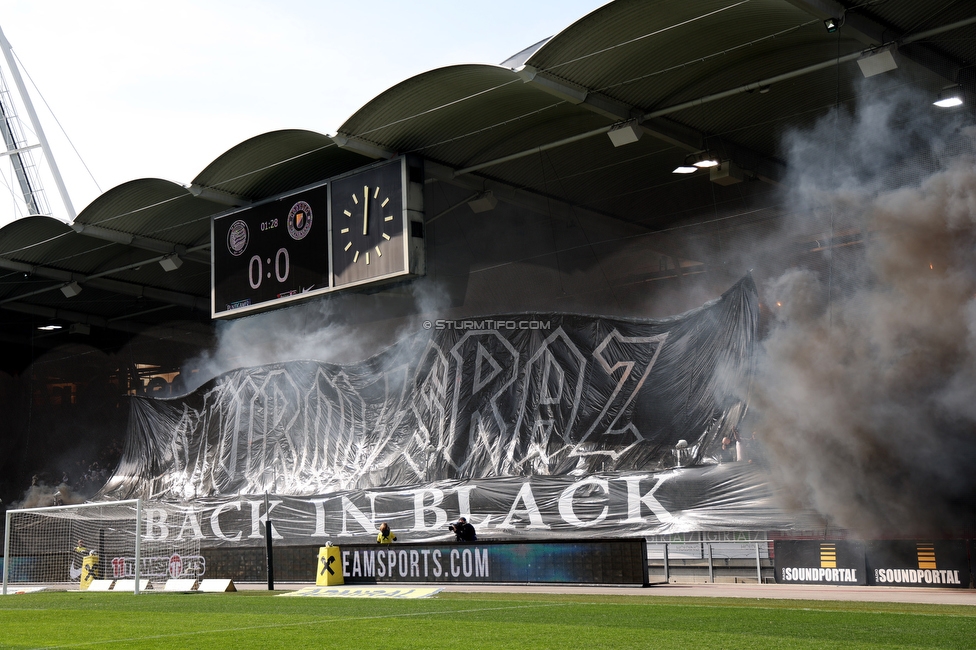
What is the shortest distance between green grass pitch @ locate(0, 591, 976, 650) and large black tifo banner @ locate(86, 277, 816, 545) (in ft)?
18.9

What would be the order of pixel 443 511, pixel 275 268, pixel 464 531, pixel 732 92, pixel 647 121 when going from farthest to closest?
pixel 443 511 → pixel 275 268 → pixel 464 531 → pixel 647 121 → pixel 732 92

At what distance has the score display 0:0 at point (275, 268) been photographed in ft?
68.9

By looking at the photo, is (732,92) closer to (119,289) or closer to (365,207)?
(365,207)

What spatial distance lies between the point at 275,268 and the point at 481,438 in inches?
233

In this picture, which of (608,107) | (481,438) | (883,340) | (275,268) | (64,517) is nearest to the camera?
(883,340)

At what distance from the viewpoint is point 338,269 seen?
2012cm

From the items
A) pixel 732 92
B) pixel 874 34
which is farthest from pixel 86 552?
pixel 874 34

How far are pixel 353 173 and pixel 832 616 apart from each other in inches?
536

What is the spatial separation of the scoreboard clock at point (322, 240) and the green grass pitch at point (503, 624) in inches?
297

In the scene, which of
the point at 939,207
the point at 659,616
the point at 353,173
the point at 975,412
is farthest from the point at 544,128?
the point at 659,616

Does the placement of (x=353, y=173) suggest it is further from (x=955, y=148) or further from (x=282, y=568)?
(x=955, y=148)

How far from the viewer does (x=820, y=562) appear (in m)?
14.8

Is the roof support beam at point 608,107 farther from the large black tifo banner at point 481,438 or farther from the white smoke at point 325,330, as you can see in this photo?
the white smoke at point 325,330

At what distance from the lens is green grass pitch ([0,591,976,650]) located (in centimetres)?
788
